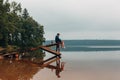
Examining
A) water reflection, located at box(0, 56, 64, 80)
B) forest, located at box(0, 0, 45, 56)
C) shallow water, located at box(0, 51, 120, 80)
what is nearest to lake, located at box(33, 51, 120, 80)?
shallow water, located at box(0, 51, 120, 80)

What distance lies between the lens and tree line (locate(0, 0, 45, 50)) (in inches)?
2128

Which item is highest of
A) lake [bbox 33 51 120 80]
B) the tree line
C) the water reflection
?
the tree line

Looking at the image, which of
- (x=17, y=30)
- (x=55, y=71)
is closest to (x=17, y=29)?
(x=17, y=30)

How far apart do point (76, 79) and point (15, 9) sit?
35302 millimetres

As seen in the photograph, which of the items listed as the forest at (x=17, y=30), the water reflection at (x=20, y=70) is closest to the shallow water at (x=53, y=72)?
the water reflection at (x=20, y=70)

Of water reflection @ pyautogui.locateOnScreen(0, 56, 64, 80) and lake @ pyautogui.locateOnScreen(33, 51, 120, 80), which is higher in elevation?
water reflection @ pyautogui.locateOnScreen(0, 56, 64, 80)

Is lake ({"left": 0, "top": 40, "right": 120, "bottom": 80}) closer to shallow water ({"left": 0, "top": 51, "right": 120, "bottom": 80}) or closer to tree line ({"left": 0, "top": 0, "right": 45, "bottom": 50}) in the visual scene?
shallow water ({"left": 0, "top": 51, "right": 120, "bottom": 80})

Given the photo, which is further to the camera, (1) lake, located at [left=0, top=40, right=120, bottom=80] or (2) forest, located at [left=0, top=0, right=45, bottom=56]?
(2) forest, located at [left=0, top=0, right=45, bottom=56]

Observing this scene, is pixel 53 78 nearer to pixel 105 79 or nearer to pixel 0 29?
pixel 105 79

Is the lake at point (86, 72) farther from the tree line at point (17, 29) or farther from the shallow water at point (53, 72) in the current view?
the tree line at point (17, 29)

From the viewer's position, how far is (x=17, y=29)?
5822 cm

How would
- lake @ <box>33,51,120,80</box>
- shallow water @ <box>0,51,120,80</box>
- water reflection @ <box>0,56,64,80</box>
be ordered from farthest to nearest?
lake @ <box>33,51,120,80</box>, shallow water @ <box>0,51,120,80</box>, water reflection @ <box>0,56,64,80</box>

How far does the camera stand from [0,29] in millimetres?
53562

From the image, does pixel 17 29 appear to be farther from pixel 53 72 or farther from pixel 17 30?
pixel 53 72
